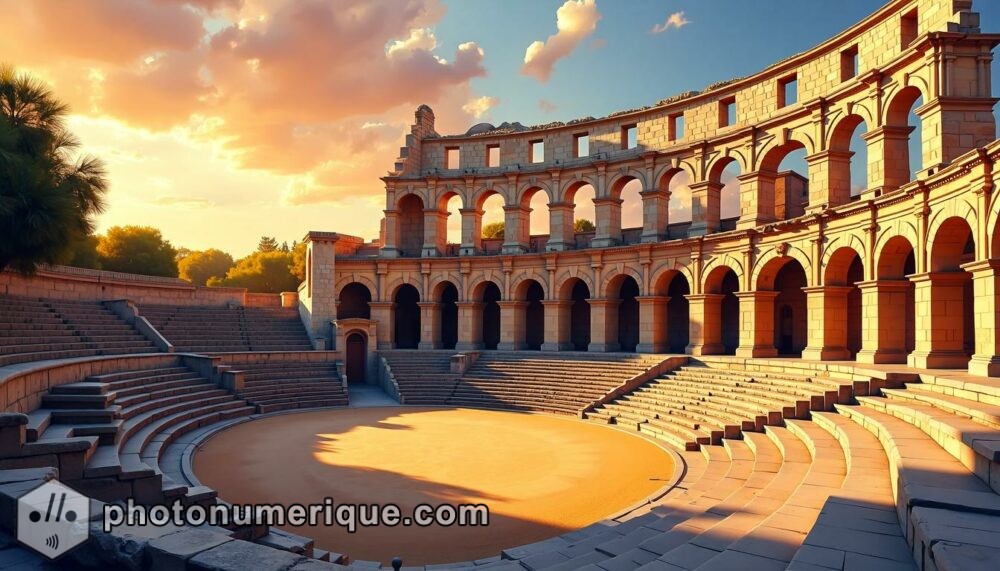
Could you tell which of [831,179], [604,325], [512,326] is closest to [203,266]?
[512,326]

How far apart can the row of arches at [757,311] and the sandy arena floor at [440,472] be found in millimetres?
9898

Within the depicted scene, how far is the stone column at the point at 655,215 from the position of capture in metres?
31.8

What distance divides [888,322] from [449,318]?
2626 cm

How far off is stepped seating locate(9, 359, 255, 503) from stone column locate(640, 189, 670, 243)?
21823 millimetres

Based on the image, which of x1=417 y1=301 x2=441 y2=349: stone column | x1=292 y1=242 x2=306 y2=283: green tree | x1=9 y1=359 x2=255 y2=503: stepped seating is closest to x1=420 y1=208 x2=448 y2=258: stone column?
x1=417 y1=301 x2=441 y2=349: stone column

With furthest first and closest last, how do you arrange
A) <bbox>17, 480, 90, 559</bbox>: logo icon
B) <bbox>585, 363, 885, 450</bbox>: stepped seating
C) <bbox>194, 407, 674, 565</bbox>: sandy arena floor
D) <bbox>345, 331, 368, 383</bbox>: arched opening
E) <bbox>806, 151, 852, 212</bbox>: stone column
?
1. <bbox>345, 331, 368, 383</bbox>: arched opening
2. <bbox>806, 151, 852, 212</bbox>: stone column
3. <bbox>585, 363, 885, 450</bbox>: stepped seating
4. <bbox>194, 407, 674, 565</bbox>: sandy arena floor
5. <bbox>17, 480, 90, 559</bbox>: logo icon

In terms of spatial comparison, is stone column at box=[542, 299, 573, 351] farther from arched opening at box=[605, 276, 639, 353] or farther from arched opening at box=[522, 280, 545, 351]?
arched opening at box=[522, 280, 545, 351]

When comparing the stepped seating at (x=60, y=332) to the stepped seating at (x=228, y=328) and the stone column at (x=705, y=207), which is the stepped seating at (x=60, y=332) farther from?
the stone column at (x=705, y=207)

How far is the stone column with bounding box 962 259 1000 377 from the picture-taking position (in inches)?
611

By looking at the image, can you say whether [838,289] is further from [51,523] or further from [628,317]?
[51,523]

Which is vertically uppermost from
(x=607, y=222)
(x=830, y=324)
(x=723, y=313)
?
(x=607, y=222)

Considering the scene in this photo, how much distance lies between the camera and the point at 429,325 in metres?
36.3

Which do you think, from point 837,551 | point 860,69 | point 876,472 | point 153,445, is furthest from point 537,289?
point 837,551

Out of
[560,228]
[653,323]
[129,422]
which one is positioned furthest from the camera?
[560,228]
